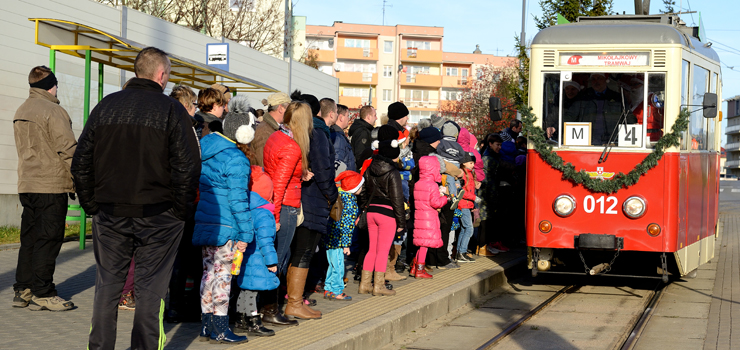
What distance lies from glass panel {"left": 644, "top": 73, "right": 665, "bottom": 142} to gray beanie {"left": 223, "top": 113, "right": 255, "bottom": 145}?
543 centimetres

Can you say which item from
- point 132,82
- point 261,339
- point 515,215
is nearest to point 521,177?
point 515,215

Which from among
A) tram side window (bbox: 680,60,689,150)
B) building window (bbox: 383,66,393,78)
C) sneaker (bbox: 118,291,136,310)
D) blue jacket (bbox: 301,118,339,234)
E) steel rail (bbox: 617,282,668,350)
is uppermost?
building window (bbox: 383,66,393,78)

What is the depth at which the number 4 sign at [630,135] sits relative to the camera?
970 centimetres

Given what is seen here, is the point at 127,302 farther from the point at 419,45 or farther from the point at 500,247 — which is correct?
the point at 419,45

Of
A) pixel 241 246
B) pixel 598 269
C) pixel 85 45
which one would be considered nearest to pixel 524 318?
pixel 598 269

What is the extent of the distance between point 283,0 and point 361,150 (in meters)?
24.8

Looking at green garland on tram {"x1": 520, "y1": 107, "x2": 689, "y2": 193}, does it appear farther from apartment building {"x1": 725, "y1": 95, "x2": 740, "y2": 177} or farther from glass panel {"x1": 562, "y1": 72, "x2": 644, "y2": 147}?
apartment building {"x1": 725, "y1": 95, "x2": 740, "y2": 177}

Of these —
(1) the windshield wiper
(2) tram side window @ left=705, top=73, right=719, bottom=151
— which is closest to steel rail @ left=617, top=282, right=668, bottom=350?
(1) the windshield wiper

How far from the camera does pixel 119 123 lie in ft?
15.4

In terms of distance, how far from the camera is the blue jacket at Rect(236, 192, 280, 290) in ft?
20.7

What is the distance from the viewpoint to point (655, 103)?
967cm

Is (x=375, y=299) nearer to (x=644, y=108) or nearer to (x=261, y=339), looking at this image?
(x=261, y=339)

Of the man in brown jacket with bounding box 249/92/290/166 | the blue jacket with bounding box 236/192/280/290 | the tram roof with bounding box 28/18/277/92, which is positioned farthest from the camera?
the tram roof with bounding box 28/18/277/92

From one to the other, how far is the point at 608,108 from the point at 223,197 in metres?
5.67
